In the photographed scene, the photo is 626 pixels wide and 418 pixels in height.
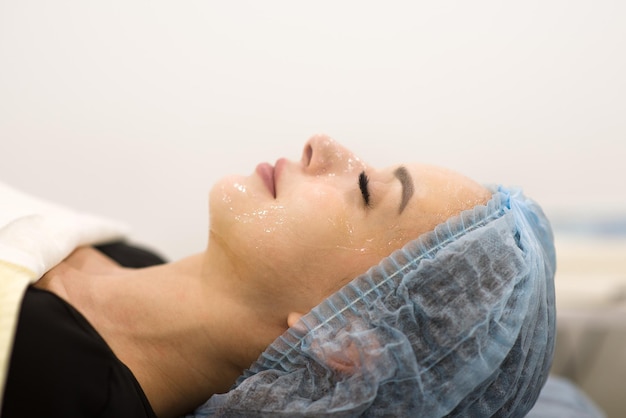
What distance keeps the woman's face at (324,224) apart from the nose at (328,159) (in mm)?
42

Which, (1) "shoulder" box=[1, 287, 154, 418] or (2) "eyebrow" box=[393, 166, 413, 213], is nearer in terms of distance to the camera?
(1) "shoulder" box=[1, 287, 154, 418]

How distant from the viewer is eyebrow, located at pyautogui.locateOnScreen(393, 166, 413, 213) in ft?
4.28

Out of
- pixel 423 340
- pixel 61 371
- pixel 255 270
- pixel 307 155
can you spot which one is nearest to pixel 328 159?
pixel 307 155

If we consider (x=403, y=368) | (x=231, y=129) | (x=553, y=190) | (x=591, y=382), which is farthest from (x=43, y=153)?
(x=591, y=382)

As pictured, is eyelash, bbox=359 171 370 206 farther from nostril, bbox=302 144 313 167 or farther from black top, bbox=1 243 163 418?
black top, bbox=1 243 163 418

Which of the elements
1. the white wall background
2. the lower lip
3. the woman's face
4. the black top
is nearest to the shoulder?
the black top

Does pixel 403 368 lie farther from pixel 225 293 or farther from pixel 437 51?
pixel 437 51

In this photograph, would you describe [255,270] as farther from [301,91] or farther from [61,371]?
[301,91]

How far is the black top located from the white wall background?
1.13 m

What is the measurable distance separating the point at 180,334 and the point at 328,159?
0.55m

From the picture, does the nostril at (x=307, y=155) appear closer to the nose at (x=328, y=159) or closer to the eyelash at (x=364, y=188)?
the nose at (x=328, y=159)

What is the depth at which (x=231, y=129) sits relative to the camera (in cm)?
221

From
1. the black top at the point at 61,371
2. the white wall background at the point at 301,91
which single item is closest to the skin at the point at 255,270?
the black top at the point at 61,371

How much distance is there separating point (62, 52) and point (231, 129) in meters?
0.70
